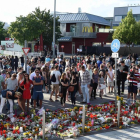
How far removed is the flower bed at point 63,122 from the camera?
25.3ft

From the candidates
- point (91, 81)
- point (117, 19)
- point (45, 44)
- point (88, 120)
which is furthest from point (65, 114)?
point (117, 19)

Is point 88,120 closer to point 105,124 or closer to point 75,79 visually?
point 105,124

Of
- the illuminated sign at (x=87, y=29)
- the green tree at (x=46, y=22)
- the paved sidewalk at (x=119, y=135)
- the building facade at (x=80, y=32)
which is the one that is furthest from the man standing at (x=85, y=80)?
the illuminated sign at (x=87, y=29)

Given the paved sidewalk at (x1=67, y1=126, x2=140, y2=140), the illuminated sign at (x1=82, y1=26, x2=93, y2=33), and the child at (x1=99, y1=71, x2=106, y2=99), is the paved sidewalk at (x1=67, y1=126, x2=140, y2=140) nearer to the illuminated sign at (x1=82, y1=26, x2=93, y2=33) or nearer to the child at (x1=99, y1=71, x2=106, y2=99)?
the child at (x1=99, y1=71, x2=106, y2=99)

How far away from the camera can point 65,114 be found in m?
9.62

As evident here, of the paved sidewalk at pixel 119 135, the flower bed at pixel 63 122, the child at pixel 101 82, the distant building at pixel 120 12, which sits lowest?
the paved sidewalk at pixel 119 135

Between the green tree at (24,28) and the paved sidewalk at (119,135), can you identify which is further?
the green tree at (24,28)

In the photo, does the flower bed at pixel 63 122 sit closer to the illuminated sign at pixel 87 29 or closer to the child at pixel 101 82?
the child at pixel 101 82

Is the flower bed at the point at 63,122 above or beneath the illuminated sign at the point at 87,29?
beneath

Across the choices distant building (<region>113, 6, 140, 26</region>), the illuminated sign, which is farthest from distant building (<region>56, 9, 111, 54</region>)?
distant building (<region>113, 6, 140, 26</region>)

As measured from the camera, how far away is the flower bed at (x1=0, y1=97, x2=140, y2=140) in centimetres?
773

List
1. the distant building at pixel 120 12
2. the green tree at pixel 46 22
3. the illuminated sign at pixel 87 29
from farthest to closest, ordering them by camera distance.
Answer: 1. the distant building at pixel 120 12
2. the illuminated sign at pixel 87 29
3. the green tree at pixel 46 22

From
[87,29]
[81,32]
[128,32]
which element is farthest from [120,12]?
[128,32]

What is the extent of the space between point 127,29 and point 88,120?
127 ft
